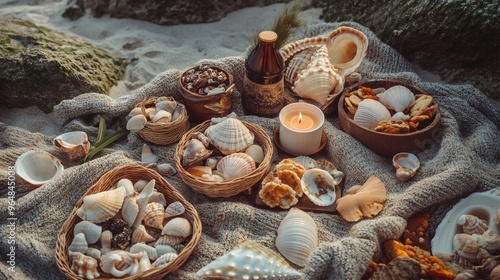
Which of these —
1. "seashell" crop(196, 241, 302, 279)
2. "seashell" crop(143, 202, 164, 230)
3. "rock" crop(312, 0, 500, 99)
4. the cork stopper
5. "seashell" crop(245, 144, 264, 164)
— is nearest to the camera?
"seashell" crop(196, 241, 302, 279)

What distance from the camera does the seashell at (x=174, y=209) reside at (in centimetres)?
198

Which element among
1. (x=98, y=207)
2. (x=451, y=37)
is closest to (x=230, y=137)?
(x=98, y=207)

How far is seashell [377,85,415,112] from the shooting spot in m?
2.32

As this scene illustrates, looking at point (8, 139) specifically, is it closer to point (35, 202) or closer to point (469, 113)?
point (35, 202)

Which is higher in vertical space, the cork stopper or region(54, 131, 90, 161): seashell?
the cork stopper

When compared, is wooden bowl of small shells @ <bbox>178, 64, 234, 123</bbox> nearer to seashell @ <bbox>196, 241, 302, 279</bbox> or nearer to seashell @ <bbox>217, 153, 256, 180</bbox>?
seashell @ <bbox>217, 153, 256, 180</bbox>

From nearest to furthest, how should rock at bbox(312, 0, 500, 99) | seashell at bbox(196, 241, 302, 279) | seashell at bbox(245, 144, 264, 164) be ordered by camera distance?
seashell at bbox(196, 241, 302, 279), seashell at bbox(245, 144, 264, 164), rock at bbox(312, 0, 500, 99)

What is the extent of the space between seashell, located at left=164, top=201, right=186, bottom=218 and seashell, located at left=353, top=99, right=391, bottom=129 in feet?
3.02

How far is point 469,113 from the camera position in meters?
2.41

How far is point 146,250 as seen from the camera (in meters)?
1.85

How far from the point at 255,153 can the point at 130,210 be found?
61 centimetres

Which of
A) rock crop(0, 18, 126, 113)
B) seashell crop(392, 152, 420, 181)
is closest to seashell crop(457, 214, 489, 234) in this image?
seashell crop(392, 152, 420, 181)

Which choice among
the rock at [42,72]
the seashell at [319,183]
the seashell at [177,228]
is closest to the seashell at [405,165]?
the seashell at [319,183]

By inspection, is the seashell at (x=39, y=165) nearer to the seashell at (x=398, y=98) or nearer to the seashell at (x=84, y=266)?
the seashell at (x=84, y=266)
